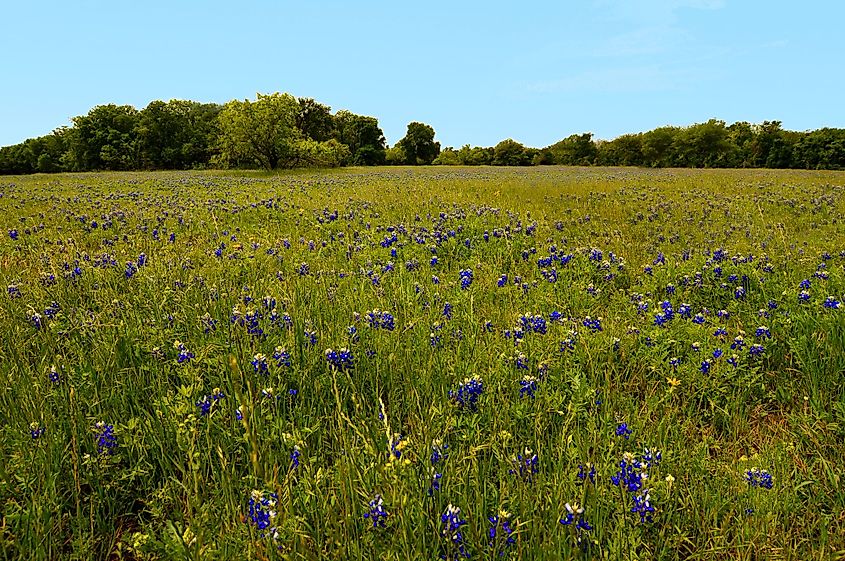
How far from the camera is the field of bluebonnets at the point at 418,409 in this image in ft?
5.82

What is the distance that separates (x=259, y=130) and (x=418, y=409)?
35127 millimetres

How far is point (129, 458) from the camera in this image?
225 centimetres

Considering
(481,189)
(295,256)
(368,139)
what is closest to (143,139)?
(368,139)

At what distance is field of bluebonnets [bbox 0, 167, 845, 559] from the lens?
5.82 ft

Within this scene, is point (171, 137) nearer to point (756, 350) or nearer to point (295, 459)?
point (295, 459)

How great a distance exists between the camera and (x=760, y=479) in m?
1.98

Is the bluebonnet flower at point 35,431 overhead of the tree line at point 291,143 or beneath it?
beneath

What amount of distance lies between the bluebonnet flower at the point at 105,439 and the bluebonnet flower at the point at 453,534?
1.67 meters

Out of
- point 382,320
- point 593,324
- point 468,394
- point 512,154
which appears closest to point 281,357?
point 382,320

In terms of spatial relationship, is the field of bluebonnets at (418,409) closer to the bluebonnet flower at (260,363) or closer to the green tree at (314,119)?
the bluebonnet flower at (260,363)

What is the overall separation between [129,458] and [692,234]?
839 cm

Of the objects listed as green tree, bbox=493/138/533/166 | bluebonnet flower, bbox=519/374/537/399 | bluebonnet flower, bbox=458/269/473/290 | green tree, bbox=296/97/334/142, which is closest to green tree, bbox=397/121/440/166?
green tree, bbox=493/138/533/166

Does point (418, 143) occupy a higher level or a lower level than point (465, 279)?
higher

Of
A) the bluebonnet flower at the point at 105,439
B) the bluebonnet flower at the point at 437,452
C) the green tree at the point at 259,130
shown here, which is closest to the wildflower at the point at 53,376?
the bluebonnet flower at the point at 105,439
